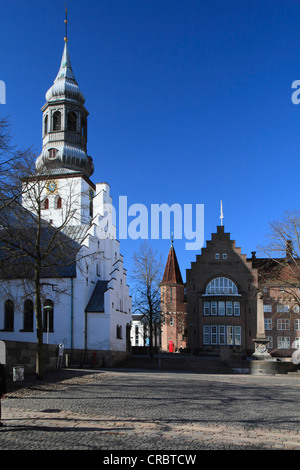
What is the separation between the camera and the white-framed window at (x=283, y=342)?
209ft

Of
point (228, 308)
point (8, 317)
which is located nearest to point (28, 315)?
point (8, 317)

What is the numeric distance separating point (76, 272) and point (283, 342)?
3502cm

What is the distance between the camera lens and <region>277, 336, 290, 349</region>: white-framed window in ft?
209

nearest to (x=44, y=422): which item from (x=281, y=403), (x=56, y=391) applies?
(x=56, y=391)

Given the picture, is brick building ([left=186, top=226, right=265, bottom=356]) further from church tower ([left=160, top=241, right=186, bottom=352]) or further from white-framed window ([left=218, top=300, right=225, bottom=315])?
church tower ([left=160, top=241, right=186, bottom=352])

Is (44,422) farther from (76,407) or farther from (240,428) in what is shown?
(240,428)

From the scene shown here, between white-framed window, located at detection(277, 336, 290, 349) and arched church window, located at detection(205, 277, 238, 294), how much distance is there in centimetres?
929

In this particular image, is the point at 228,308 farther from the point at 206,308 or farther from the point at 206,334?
the point at 206,334

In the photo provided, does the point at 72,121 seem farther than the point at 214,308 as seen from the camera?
No

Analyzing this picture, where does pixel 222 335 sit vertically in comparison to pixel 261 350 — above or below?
below

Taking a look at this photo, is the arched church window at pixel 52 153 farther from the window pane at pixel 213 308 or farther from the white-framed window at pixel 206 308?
the window pane at pixel 213 308

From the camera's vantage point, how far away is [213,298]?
202 feet

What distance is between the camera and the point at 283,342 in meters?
64.2
